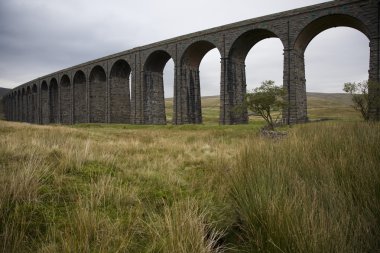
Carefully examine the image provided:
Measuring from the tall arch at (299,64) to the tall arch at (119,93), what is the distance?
25248 millimetres

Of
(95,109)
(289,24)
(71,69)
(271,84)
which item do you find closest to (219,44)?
(289,24)

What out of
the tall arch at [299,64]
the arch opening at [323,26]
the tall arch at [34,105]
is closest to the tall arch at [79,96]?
the tall arch at [34,105]

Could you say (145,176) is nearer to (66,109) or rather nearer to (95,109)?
(95,109)

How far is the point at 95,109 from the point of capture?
4631cm

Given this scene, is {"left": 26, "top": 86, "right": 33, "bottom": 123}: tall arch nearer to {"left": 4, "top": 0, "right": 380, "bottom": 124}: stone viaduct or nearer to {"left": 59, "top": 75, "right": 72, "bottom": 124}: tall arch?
{"left": 4, "top": 0, "right": 380, "bottom": 124}: stone viaduct

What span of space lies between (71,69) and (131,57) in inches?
677

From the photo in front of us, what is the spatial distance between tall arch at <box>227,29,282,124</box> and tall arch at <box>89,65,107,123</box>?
2318 cm

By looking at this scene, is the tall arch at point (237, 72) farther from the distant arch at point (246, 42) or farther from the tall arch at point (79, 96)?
the tall arch at point (79, 96)

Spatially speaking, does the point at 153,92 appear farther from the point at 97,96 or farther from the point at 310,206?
the point at 310,206

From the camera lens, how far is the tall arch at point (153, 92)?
3791 centimetres

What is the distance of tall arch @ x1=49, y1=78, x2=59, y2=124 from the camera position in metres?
58.8

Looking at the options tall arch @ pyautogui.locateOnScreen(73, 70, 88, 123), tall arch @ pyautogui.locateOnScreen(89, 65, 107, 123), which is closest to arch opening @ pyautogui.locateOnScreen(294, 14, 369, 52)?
tall arch @ pyautogui.locateOnScreen(89, 65, 107, 123)

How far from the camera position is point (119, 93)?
43.5 metres

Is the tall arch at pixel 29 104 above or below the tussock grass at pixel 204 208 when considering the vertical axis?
above
